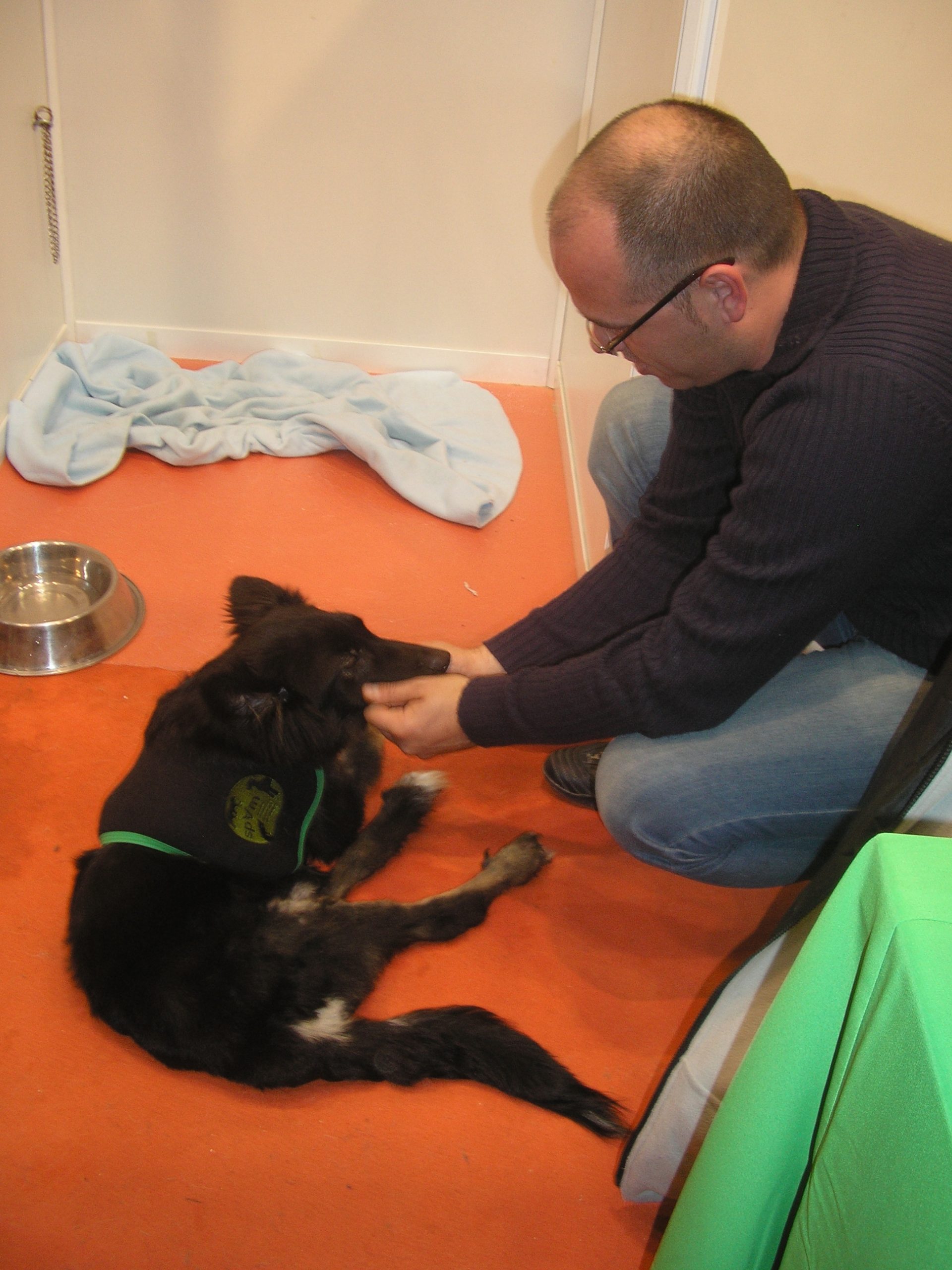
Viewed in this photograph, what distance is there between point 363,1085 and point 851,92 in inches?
81.0

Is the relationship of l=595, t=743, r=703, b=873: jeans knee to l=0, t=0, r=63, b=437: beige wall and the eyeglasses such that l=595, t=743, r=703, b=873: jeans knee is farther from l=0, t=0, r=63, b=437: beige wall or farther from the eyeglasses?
l=0, t=0, r=63, b=437: beige wall

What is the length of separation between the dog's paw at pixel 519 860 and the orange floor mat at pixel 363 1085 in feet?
0.12

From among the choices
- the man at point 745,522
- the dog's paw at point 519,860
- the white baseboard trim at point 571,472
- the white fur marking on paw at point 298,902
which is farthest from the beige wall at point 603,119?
the white fur marking on paw at point 298,902

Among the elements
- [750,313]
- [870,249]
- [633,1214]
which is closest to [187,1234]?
[633,1214]

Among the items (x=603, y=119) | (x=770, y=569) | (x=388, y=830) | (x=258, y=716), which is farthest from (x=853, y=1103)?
(x=603, y=119)

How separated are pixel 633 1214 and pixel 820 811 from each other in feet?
2.30

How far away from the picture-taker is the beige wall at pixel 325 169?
10.1ft

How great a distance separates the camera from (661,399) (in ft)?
6.64

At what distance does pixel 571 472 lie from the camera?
3.13m

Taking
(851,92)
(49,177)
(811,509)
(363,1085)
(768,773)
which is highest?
(851,92)

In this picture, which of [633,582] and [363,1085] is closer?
[363,1085]

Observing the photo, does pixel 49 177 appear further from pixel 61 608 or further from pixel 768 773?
pixel 768 773

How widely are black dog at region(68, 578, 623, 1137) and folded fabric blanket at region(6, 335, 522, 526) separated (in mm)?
1359

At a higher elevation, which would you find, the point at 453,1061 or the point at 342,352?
the point at 342,352
